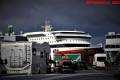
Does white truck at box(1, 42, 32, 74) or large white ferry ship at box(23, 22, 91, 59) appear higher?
large white ferry ship at box(23, 22, 91, 59)

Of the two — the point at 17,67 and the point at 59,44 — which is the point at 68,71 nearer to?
the point at 17,67

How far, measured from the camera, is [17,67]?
64.4 ft

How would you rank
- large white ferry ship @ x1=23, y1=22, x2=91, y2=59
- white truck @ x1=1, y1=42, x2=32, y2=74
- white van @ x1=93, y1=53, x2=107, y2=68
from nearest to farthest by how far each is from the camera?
1. white truck @ x1=1, y1=42, x2=32, y2=74
2. white van @ x1=93, y1=53, x2=107, y2=68
3. large white ferry ship @ x1=23, y1=22, x2=91, y2=59

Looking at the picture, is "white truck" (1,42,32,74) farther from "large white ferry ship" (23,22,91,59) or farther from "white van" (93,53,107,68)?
"large white ferry ship" (23,22,91,59)

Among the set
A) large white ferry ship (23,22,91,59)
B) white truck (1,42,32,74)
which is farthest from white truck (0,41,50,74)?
large white ferry ship (23,22,91,59)

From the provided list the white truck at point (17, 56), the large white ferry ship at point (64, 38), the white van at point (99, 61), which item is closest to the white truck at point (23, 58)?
the white truck at point (17, 56)

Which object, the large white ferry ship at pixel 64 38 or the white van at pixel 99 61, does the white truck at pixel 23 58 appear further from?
the large white ferry ship at pixel 64 38

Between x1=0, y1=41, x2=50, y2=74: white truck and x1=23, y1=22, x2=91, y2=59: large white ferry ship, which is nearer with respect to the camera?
x1=0, y1=41, x2=50, y2=74: white truck

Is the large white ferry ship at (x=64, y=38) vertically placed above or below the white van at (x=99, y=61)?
above

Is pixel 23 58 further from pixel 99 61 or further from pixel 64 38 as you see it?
pixel 64 38

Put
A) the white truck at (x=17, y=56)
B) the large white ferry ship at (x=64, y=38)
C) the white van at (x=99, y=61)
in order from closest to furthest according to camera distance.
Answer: the white truck at (x=17, y=56)
the white van at (x=99, y=61)
the large white ferry ship at (x=64, y=38)

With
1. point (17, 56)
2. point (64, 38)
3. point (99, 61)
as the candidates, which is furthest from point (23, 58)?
point (64, 38)

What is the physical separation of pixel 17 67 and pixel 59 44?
95.4 ft

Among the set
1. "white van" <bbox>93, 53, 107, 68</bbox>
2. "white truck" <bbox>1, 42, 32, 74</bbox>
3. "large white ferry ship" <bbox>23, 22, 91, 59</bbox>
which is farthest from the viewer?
"large white ferry ship" <bbox>23, 22, 91, 59</bbox>
